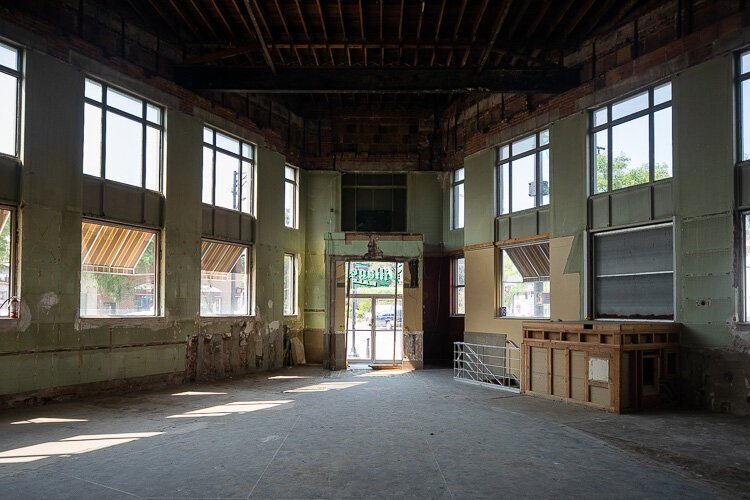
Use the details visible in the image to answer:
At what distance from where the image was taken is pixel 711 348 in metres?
10.8

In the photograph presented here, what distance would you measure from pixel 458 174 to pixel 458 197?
0.80 meters

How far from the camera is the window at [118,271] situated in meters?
12.2

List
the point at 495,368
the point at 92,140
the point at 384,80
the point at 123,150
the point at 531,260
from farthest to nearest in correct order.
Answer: the point at 495,368
the point at 531,260
the point at 384,80
the point at 123,150
the point at 92,140

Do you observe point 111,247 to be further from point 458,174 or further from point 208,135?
point 458,174

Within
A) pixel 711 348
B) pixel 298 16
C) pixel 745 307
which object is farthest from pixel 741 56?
pixel 298 16

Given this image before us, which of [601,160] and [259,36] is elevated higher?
[259,36]

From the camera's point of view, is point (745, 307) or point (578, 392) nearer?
point (745, 307)

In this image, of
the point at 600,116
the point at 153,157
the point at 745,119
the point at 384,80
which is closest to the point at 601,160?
the point at 600,116

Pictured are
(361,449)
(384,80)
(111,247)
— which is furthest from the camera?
(384,80)

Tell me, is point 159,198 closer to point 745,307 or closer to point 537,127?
point 537,127

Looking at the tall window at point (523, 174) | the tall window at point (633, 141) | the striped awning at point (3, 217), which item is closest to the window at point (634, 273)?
the tall window at point (633, 141)

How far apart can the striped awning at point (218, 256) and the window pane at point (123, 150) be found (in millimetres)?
2876

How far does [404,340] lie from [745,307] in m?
9.91

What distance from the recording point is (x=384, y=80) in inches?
569
